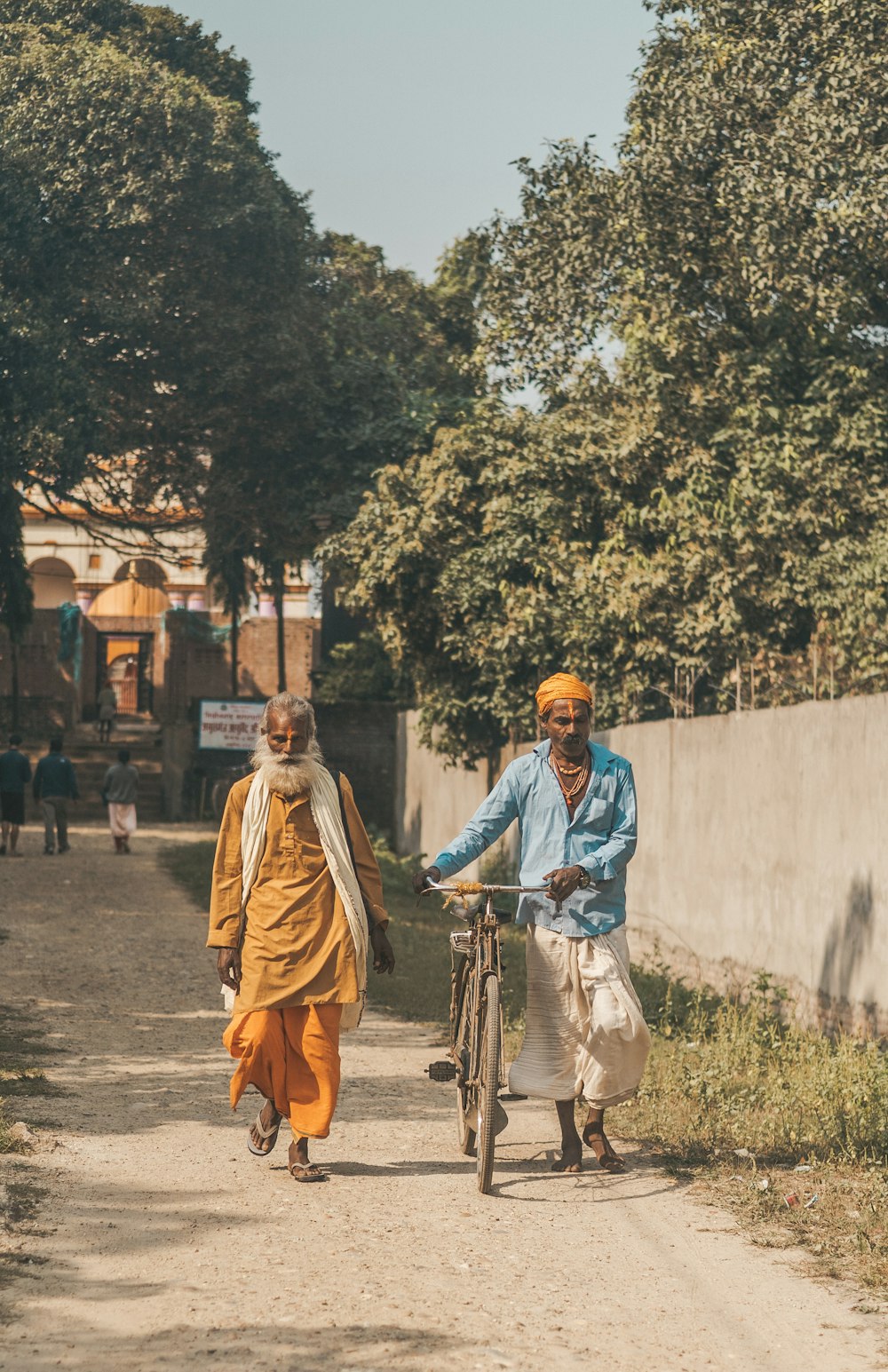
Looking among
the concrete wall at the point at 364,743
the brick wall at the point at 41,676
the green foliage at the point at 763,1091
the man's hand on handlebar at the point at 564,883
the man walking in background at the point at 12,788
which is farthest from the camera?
the brick wall at the point at 41,676

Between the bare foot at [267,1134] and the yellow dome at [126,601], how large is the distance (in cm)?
4450

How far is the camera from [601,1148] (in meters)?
6.48

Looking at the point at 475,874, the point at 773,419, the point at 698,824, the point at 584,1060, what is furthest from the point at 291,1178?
the point at 475,874

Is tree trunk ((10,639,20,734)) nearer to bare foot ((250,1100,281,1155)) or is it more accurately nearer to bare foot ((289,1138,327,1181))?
bare foot ((250,1100,281,1155))

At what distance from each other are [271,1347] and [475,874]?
17587mm

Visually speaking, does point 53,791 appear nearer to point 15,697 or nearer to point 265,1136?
point 15,697

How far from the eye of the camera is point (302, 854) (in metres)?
6.44

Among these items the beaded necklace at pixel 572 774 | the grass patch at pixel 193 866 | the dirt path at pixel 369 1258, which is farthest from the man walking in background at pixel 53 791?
the beaded necklace at pixel 572 774

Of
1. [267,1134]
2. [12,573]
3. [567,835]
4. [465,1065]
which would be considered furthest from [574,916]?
[12,573]

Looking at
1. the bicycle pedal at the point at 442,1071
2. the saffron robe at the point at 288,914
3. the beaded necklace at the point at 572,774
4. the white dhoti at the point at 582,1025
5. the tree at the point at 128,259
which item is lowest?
the bicycle pedal at the point at 442,1071

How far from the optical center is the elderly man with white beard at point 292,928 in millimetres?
6293

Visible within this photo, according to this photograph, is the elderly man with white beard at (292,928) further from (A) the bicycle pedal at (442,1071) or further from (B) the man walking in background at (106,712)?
(B) the man walking in background at (106,712)

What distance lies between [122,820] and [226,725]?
6860 millimetres

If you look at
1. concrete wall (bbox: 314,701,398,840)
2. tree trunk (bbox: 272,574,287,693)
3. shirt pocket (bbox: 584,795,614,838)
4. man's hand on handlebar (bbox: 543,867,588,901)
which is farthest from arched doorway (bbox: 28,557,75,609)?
man's hand on handlebar (bbox: 543,867,588,901)
